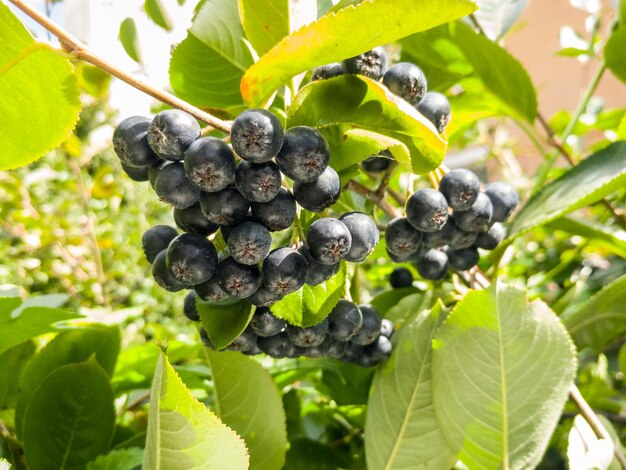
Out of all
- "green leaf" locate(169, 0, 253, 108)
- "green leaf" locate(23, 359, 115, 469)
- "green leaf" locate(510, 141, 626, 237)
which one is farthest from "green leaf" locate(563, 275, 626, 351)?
"green leaf" locate(23, 359, 115, 469)

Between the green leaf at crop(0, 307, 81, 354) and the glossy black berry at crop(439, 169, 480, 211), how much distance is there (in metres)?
0.52

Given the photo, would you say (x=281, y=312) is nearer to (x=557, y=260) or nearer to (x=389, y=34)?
(x=389, y=34)

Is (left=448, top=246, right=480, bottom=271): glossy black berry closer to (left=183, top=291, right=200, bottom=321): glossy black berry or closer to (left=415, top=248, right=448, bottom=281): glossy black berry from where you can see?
(left=415, top=248, right=448, bottom=281): glossy black berry

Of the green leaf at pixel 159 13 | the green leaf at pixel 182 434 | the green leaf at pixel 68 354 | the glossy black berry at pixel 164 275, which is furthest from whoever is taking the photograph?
the green leaf at pixel 159 13

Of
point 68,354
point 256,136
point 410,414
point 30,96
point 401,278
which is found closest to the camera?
point 256,136

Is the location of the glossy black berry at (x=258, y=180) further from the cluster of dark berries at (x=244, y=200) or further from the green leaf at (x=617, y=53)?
the green leaf at (x=617, y=53)

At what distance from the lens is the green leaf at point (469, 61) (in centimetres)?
82

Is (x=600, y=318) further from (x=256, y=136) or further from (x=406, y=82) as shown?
(x=256, y=136)

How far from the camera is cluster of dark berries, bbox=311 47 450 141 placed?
1.85ft

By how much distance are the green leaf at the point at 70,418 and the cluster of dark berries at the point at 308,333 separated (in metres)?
0.21

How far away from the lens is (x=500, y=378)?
60 cm

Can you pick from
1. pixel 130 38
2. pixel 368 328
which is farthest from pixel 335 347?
pixel 130 38

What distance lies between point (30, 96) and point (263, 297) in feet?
1.05

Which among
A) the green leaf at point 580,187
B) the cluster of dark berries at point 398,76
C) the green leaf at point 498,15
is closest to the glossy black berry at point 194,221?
the cluster of dark berries at point 398,76
